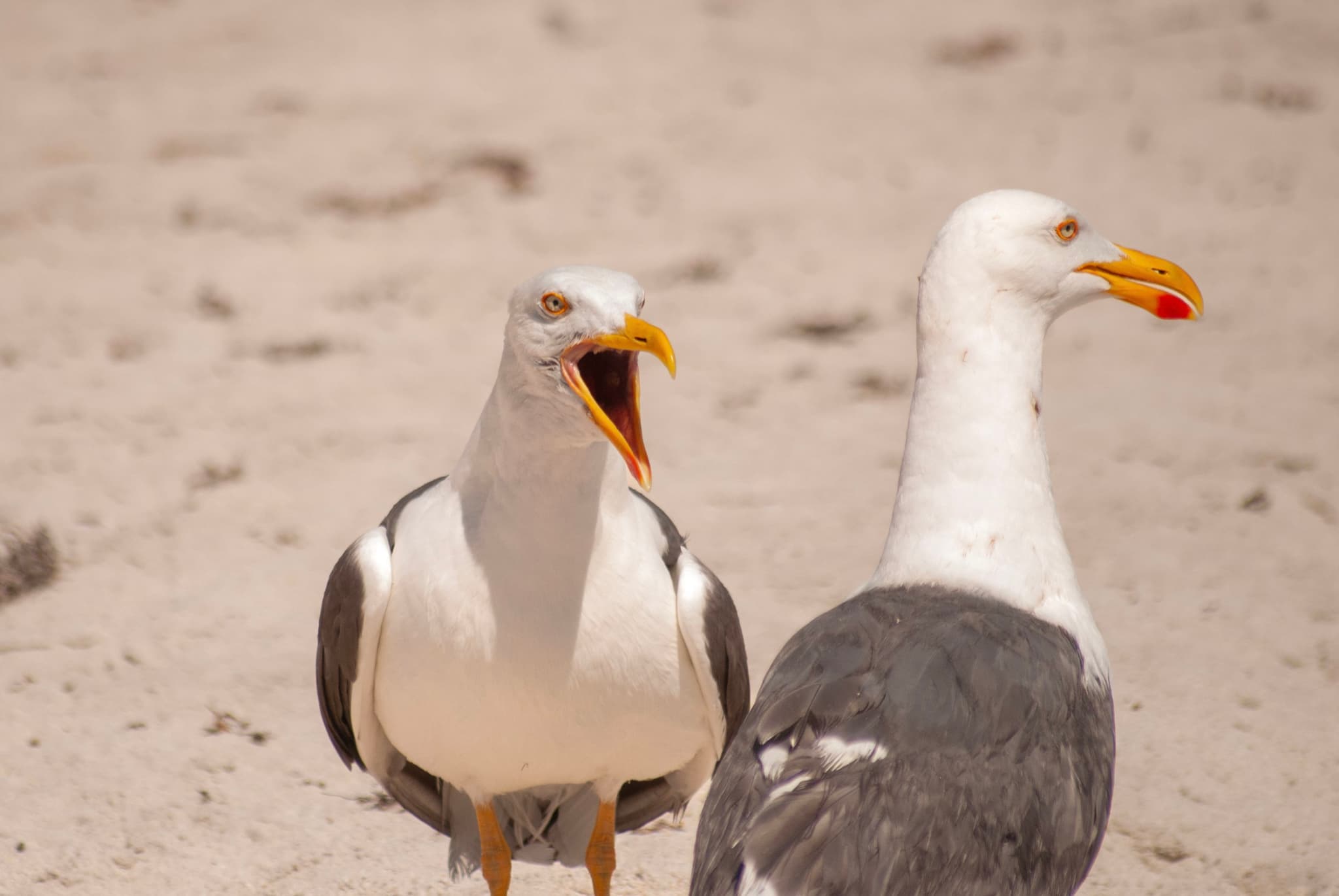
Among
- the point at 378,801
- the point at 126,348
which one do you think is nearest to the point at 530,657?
the point at 378,801

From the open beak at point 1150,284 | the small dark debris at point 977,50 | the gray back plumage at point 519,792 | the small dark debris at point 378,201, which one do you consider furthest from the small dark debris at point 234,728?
the small dark debris at point 977,50

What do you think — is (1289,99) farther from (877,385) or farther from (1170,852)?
(1170,852)

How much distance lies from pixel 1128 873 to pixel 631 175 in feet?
19.6

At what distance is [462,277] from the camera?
8.04 metres

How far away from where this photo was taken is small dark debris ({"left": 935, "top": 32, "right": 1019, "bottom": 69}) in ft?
34.7

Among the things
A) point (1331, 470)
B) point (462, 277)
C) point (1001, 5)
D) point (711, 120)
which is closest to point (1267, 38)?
point (1001, 5)

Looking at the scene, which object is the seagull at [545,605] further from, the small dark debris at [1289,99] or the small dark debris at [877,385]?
the small dark debris at [1289,99]

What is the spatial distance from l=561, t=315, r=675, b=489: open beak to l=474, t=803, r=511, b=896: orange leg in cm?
109

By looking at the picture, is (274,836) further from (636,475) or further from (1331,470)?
(1331,470)

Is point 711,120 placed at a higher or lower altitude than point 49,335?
higher

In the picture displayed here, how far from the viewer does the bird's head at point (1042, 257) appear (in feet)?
11.4

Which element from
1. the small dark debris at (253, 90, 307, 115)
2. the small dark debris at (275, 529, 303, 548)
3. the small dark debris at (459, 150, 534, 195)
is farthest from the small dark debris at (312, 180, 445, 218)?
the small dark debris at (275, 529, 303, 548)

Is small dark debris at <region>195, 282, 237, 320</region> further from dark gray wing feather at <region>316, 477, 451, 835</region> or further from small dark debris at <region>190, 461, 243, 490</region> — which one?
dark gray wing feather at <region>316, 477, 451, 835</region>

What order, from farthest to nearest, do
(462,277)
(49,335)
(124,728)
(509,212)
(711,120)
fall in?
(711,120) → (509,212) → (462,277) → (49,335) → (124,728)
